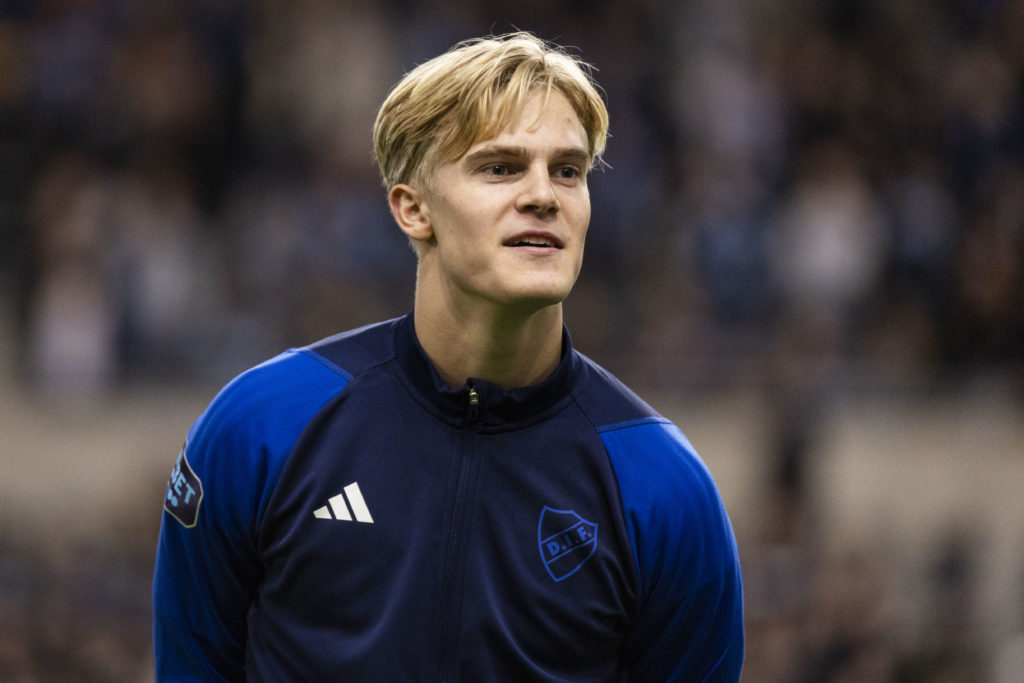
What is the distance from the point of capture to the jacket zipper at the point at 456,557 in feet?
9.34

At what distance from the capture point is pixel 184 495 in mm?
3029

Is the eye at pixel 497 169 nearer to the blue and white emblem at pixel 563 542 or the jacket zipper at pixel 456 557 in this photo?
the jacket zipper at pixel 456 557

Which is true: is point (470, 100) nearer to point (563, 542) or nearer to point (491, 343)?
point (491, 343)

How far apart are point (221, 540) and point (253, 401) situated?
293mm

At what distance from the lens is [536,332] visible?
9.89ft

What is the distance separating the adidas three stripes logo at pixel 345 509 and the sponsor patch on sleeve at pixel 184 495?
28cm

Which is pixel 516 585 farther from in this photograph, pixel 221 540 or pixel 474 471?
pixel 221 540

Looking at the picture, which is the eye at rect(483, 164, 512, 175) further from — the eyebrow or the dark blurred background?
the dark blurred background

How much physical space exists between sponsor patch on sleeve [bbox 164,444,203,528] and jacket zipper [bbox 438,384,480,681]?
1.74ft

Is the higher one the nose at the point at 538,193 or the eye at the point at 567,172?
the eye at the point at 567,172

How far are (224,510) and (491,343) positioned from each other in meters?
0.64

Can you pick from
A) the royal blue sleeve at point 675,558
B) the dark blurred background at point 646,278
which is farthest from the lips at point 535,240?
the dark blurred background at point 646,278

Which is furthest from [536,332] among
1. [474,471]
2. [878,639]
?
[878,639]

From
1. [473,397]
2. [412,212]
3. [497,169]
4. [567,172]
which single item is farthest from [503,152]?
[473,397]
